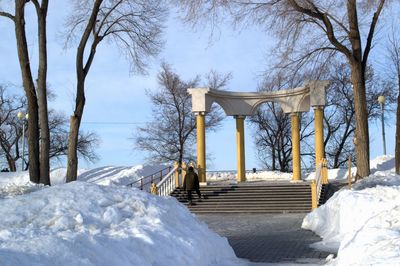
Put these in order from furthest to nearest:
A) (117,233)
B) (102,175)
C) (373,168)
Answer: (102,175)
(373,168)
(117,233)

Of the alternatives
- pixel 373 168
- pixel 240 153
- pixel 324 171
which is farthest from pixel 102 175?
pixel 373 168

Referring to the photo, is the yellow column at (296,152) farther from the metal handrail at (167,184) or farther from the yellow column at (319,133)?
the metal handrail at (167,184)

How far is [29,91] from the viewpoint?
72.6 feet

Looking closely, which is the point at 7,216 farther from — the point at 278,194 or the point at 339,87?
the point at 339,87

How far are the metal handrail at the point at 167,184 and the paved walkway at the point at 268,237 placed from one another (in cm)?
424

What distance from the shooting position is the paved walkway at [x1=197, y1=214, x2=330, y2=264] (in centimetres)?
1049

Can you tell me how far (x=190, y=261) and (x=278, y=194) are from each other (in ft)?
53.9

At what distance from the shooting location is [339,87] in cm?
4425

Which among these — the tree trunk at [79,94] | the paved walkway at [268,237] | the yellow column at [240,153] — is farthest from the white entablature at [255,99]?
the paved walkway at [268,237]

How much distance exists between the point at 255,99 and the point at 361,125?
315 inches

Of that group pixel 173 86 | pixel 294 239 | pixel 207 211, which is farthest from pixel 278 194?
pixel 173 86

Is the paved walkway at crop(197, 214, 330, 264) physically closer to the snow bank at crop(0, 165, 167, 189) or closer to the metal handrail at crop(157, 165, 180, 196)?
the metal handrail at crop(157, 165, 180, 196)

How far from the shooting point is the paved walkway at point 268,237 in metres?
10.5

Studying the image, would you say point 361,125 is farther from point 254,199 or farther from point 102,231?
point 102,231
